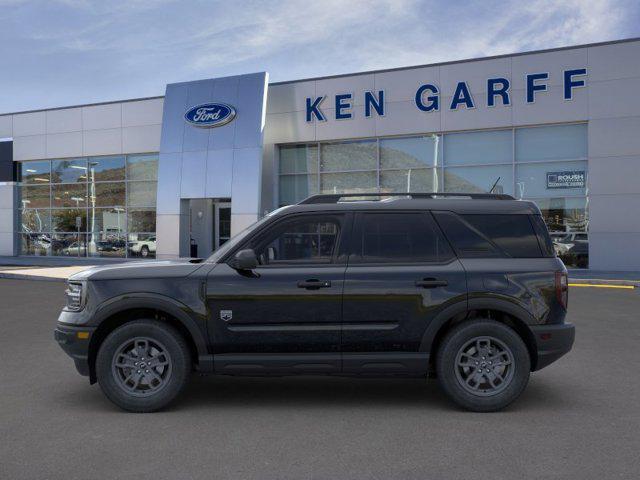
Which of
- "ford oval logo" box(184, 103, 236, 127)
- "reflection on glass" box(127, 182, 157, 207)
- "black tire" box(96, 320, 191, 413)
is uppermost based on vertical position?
"ford oval logo" box(184, 103, 236, 127)

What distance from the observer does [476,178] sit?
2139 cm

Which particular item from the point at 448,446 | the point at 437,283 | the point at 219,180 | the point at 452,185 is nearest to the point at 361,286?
the point at 437,283

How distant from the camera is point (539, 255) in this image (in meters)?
5.48

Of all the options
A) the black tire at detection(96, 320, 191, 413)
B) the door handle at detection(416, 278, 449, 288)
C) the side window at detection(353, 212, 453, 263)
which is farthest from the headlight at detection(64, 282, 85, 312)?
the door handle at detection(416, 278, 449, 288)

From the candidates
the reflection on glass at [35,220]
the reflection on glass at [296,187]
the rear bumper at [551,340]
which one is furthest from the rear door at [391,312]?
the reflection on glass at [35,220]

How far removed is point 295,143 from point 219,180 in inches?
127

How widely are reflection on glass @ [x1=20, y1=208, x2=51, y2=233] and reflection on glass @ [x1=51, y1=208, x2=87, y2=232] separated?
1.47ft

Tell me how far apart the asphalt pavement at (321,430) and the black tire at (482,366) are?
0.16m

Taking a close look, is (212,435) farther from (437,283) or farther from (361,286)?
(437,283)

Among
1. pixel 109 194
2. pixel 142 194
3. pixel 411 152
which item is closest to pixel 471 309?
pixel 411 152

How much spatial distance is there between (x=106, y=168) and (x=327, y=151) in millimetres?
10520

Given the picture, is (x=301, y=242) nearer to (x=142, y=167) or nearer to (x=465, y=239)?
(x=465, y=239)

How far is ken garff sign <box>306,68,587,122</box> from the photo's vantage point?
19906 millimetres

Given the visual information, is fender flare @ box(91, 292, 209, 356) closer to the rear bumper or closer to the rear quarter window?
the rear quarter window
